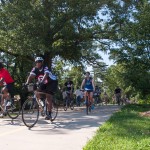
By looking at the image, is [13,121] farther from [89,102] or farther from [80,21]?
[80,21]

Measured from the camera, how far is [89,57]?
84.4 feet

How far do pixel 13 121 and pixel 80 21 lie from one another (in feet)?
36.5

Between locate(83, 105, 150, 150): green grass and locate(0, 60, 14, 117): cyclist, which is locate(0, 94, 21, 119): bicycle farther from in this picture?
locate(83, 105, 150, 150): green grass

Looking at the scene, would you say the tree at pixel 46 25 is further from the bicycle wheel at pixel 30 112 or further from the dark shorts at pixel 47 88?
the bicycle wheel at pixel 30 112

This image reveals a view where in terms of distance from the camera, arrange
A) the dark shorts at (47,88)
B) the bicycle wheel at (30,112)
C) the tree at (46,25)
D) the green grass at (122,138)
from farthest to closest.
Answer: the tree at (46,25)
the dark shorts at (47,88)
the bicycle wheel at (30,112)
the green grass at (122,138)

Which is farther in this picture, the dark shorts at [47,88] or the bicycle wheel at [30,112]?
the dark shorts at [47,88]

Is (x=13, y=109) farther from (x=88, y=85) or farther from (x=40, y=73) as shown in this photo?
(x=88, y=85)

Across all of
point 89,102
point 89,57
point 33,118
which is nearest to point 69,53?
point 89,57

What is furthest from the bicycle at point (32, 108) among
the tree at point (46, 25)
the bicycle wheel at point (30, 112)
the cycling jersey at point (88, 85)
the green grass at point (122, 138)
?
the tree at point (46, 25)

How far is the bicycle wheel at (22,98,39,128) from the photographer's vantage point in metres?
9.01

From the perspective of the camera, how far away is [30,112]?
30.7 feet

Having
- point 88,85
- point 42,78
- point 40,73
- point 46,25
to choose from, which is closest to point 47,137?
point 42,78

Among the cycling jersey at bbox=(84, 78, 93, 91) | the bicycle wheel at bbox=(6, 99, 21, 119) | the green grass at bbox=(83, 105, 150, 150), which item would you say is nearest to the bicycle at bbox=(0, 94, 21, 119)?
the bicycle wheel at bbox=(6, 99, 21, 119)

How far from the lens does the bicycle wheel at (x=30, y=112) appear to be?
9.01 metres
